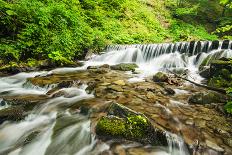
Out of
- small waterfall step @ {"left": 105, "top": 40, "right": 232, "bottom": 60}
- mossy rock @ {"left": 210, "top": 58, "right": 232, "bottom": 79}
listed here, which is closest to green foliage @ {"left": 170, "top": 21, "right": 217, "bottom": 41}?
small waterfall step @ {"left": 105, "top": 40, "right": 232, "bottom": 60}

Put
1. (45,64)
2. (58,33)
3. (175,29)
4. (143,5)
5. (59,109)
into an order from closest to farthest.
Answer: (59,109)
(45,64)
(58,33)
(175,29)
(143,5)

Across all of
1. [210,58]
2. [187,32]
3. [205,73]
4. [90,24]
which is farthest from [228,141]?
[187,32]

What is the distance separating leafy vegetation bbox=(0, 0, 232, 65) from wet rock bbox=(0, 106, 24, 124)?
392cm

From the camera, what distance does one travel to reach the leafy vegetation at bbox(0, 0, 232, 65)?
31.1ft

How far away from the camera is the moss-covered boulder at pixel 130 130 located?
3.93 meters

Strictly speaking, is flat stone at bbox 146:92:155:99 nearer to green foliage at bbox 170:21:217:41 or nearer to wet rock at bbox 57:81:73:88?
wet rock at bbox 57:81:73:88

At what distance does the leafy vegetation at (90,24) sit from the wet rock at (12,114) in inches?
155

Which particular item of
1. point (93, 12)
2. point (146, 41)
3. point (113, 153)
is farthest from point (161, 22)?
point (113, 153)

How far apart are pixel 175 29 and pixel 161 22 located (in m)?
1.58

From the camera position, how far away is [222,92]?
636 centimetres

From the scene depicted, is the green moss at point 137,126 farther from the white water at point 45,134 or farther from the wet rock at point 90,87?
the wet rock at point 90,87

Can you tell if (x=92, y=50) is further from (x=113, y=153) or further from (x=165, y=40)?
(x=113, y=153)

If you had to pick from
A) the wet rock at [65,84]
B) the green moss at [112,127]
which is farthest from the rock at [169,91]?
the green moss at [112,127]

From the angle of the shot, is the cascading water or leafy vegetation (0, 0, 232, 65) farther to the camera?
the cascading water
